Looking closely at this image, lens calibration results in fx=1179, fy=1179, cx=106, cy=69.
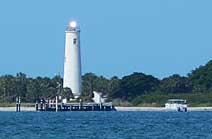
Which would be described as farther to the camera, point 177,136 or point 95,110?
point 95,110

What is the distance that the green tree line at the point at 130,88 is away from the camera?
15288 cm

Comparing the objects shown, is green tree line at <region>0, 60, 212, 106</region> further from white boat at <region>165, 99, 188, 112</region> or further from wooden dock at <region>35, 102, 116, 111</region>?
white boat at <region>165, 99, 188, 112</region>

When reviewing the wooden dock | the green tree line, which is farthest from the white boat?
the wooden dock

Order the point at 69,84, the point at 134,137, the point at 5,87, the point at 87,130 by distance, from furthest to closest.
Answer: the point at 5,87
the point at 69,84
the point at 87,130
the point at 134,137

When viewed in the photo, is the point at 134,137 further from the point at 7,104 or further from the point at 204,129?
the point at 7,104

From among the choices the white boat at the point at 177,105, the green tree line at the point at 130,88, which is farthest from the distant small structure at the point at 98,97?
the white boat at the point at 177,105

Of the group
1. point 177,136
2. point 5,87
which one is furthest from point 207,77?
point 177,136

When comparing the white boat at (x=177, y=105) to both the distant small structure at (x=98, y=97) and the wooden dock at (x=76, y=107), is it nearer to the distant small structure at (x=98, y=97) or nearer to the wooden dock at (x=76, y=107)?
the wooden dock at (x=76, y=107)

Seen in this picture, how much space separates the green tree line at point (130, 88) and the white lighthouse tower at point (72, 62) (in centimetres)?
635

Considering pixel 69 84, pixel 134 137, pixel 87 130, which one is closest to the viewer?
A: pixel 134 137

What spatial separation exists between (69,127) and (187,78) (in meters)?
75.3

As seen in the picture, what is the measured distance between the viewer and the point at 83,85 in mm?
157750

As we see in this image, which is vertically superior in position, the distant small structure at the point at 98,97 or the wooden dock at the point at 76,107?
the distant small structure at the point at 98,97

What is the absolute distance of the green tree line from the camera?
502 ft
